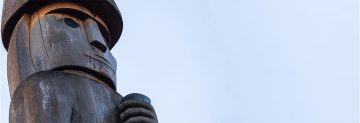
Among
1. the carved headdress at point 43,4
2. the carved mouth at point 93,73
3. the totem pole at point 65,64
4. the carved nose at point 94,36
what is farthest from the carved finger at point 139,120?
the carved headdress at point 43,4

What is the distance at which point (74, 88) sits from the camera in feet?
14.0

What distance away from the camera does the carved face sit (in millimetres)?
4652

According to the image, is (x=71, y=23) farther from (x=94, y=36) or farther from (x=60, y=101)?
(x=60, y=101)

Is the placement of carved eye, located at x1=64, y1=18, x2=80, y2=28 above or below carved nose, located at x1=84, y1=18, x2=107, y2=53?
above

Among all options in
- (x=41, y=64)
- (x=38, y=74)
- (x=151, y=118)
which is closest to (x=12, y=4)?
(x=41, y=64)

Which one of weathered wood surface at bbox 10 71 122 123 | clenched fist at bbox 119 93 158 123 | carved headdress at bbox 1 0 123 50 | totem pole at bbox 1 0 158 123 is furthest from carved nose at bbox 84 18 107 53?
clenched fist at bbox 119 93 158 123

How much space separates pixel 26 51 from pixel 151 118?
1.11m

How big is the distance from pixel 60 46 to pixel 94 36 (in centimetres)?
31

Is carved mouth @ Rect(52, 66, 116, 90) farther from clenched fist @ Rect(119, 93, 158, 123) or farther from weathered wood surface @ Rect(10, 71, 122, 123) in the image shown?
clenched fist @ Rect(119, 93, 158, 123)

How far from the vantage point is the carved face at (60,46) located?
465cm

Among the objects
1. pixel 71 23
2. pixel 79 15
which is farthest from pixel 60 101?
pixel 79 15

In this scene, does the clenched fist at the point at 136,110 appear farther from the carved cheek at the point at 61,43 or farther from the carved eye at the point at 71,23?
the carved eye at the point at 71,23

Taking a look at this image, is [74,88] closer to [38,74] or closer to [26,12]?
[38,74]

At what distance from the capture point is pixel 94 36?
4973 millimetres
